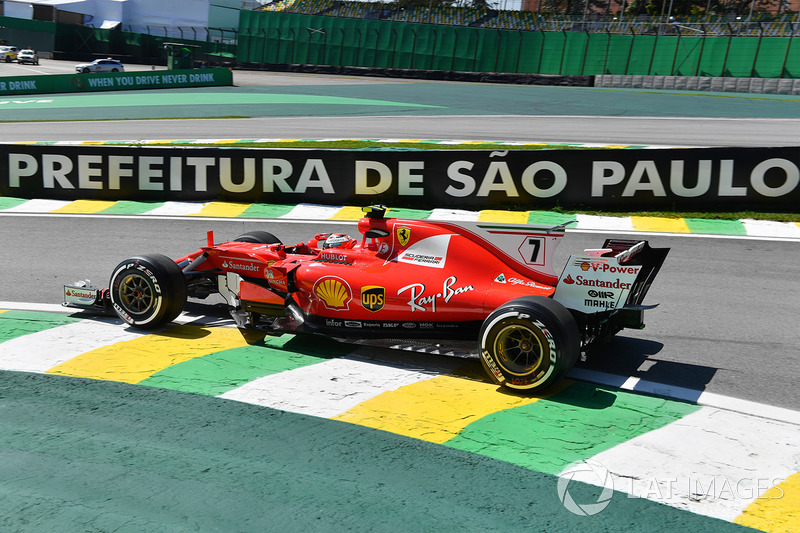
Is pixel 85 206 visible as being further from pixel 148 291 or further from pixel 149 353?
pixel 149 353

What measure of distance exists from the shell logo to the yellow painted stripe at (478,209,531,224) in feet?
20.1

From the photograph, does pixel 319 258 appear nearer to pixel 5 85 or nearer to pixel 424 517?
pixel 424 517

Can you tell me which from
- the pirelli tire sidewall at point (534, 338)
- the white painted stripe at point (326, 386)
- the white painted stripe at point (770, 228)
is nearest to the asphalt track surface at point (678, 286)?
the white painted stripe at point (770, 228)

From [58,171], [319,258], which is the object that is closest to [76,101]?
[58,171]

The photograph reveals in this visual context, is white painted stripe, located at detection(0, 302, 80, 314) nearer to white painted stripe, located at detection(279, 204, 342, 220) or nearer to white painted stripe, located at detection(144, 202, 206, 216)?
white painted stripe, located at detection(144, 202, 206, 216)

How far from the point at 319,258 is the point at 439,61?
150 feet

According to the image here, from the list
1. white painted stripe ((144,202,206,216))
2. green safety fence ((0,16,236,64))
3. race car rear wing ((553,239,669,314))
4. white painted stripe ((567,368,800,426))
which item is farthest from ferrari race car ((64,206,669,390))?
green safety fence ((0,16,236,64))

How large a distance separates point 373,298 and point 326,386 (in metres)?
0.97

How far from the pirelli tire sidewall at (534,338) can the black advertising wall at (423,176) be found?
748 cm

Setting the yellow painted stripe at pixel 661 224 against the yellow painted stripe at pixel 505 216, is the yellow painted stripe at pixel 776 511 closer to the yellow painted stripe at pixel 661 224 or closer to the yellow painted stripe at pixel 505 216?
the yellow painted stripe at pixel 661 224

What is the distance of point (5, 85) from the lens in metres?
36.5

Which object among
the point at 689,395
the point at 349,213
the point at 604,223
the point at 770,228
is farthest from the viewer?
the point at 349,213

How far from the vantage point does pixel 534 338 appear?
19.8 feet

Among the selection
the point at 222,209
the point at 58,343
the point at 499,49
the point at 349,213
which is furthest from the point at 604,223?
the point at 499,49
